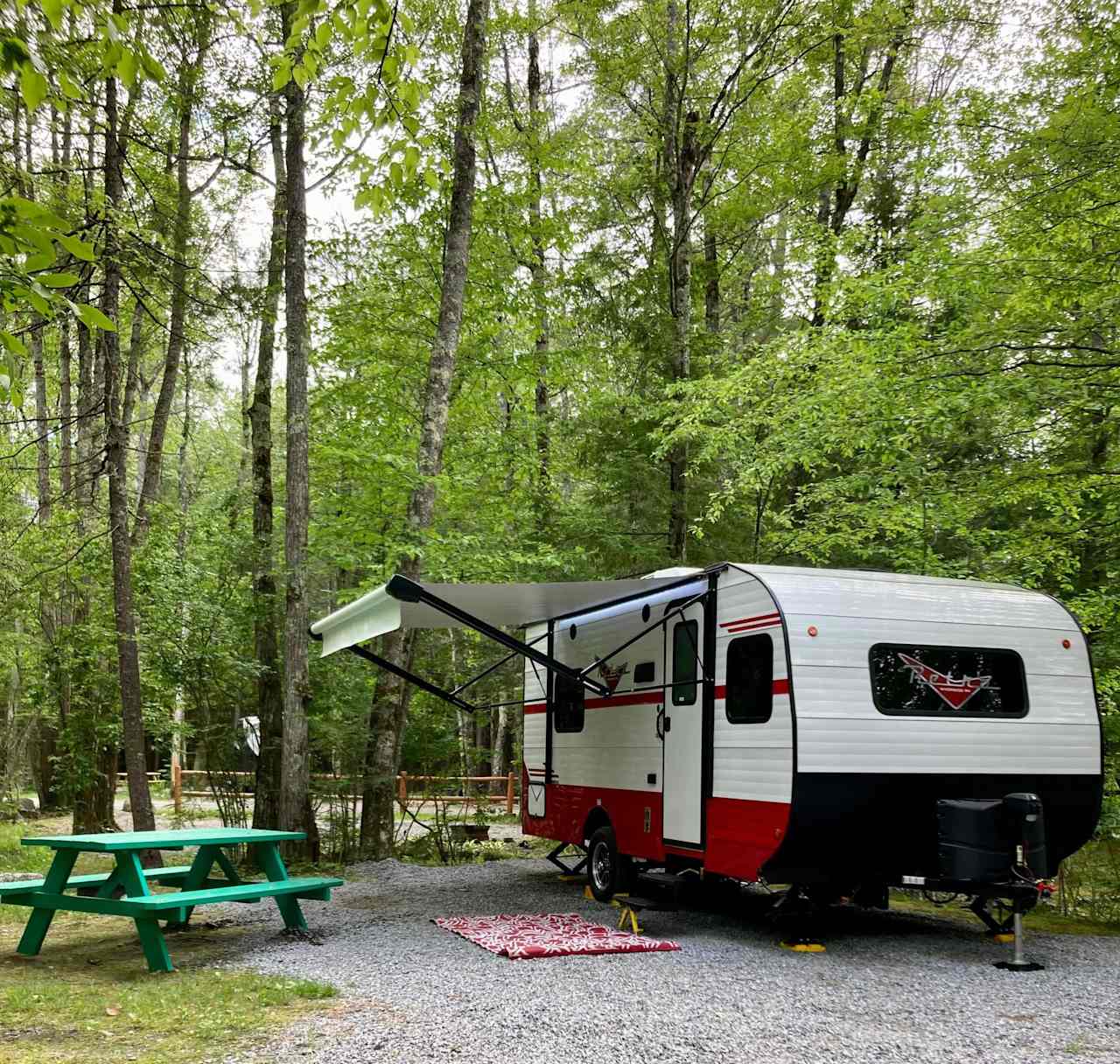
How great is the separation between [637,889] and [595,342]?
9470 mm

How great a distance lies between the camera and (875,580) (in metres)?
7.38

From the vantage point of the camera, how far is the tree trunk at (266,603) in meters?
12.3

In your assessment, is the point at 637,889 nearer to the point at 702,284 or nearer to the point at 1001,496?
the point at 1001,496

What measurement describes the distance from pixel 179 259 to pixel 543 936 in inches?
267

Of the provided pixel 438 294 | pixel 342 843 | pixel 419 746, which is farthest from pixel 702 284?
pixel 342 843

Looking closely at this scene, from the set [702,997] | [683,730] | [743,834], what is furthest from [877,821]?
[702,997]

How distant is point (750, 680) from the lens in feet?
24.0

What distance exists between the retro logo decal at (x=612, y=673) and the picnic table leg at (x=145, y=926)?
410 centimetres

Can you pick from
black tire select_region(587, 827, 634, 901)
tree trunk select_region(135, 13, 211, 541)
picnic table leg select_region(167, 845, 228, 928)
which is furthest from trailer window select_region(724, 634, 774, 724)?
tree trunk select_region(135, 13, 211, 541)

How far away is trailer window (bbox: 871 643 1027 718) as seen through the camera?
23.3 ft

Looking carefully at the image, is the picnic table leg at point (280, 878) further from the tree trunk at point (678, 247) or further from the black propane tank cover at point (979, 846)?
the tree trunk at point (678, 247)

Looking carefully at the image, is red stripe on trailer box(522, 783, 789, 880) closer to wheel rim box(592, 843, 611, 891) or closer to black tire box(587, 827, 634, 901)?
black tire box(587, 827, 634, 901)

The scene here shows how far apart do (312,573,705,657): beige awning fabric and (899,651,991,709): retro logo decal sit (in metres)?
1.58

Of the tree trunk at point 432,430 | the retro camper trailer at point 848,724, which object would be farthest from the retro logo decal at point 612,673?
the tree trunk at point 432,430
